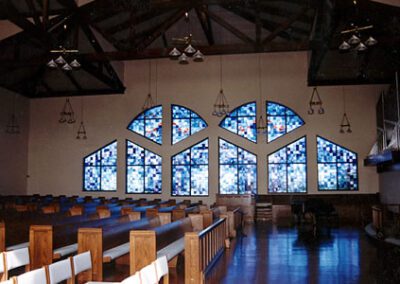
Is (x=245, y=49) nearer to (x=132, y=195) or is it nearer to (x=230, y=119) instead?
(x=230, y=119)

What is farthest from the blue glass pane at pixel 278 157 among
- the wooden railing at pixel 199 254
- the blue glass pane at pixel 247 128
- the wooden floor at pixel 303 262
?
the wooden railing at pixel 199 254

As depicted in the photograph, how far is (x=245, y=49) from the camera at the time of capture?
1212cm

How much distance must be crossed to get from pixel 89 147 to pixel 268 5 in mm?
8061

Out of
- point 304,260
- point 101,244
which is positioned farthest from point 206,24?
point 101,244

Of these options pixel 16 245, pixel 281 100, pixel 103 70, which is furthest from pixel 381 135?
pixel 16 245

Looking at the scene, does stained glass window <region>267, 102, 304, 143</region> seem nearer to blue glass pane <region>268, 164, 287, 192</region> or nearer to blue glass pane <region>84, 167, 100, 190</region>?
blue glass pane <region>268, 164, 287, 192</region>

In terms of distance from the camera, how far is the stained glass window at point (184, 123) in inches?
602

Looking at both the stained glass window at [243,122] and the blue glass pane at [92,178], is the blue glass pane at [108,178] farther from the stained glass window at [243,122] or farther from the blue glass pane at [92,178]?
the stained glass window at [243,122]

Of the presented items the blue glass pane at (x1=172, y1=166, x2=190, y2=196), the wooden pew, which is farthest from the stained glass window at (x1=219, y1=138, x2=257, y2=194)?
the wooden pew

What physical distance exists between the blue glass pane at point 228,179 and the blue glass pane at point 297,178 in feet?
5.93

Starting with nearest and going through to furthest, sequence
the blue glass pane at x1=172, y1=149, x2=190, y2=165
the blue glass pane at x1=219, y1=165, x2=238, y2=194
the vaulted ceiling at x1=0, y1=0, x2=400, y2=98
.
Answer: the vaulted ceiling at x1=0, y1=0, x2=400, y2=98, the blue glass pane at x1=219, y1=165, x2=238, y2=194, the blue glass pane at x1=172, y1=149, x2=190, y2=165

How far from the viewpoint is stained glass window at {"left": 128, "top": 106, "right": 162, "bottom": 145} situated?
15.5 metres

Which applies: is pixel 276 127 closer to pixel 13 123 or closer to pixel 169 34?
pixel 169 34

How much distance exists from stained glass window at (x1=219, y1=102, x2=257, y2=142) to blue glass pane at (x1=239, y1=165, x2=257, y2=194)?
985 mm
